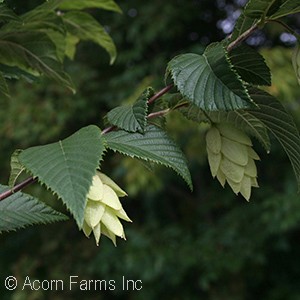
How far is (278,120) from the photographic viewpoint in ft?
1.66

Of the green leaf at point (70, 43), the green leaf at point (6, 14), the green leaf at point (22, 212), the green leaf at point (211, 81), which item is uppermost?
the green leaf at point (6, 14)

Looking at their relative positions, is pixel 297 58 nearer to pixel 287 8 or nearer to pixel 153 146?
pixel 287 8

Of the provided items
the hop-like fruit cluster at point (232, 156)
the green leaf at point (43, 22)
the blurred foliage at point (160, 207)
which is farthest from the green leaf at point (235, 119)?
the blurred foliage at point (160, 207)

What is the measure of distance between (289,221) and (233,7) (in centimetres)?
178

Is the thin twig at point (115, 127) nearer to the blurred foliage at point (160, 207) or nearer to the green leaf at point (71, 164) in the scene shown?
the green leaf at point (71, 164)

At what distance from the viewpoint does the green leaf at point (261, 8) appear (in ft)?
1.56

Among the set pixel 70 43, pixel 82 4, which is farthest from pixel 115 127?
pixel 70 43

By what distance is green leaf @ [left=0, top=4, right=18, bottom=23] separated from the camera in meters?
0.56

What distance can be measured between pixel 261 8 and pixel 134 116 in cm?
15

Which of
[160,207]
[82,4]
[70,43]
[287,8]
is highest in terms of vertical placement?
[287,8]

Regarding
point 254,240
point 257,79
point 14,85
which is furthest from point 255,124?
point 14,85

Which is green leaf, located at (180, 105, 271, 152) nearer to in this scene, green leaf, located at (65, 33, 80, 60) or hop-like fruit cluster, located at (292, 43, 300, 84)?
hop-like fruit cluster, located at (292, 43, 300, 84)

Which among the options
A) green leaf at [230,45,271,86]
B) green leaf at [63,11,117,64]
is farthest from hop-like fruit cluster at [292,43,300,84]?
green leaf at [63,11,117,64]

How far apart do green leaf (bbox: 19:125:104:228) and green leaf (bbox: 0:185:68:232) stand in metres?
0.08
